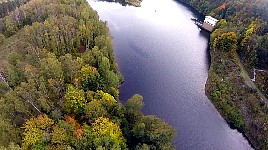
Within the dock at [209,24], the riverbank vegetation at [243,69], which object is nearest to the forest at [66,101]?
the riverbank vegetation at [243,69]

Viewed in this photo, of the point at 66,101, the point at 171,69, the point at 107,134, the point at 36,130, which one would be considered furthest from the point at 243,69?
the point at 36,130

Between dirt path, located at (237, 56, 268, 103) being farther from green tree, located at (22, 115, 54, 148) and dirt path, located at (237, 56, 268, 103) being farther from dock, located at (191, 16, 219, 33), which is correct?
green tree, located at (22, 115, 54, 148)

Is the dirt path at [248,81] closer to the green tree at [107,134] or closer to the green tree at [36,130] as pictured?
the green tree at [107,134]

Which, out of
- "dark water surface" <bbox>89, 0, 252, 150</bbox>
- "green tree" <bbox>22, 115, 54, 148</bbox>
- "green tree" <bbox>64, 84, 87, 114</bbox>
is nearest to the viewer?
"green tree" <bbox>22, 115, 54, 148</bbox>

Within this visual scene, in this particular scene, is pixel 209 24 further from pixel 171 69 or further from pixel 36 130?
pixel 36 130

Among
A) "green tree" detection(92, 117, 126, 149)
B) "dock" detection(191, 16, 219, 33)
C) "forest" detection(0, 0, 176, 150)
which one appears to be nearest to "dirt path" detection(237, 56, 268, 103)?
"dock" detection(191, 16, 219, 33)

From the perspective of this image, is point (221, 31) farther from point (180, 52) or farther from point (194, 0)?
point (194, 0)

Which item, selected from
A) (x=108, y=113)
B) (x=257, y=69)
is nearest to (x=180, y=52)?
(x=257, y=69)
